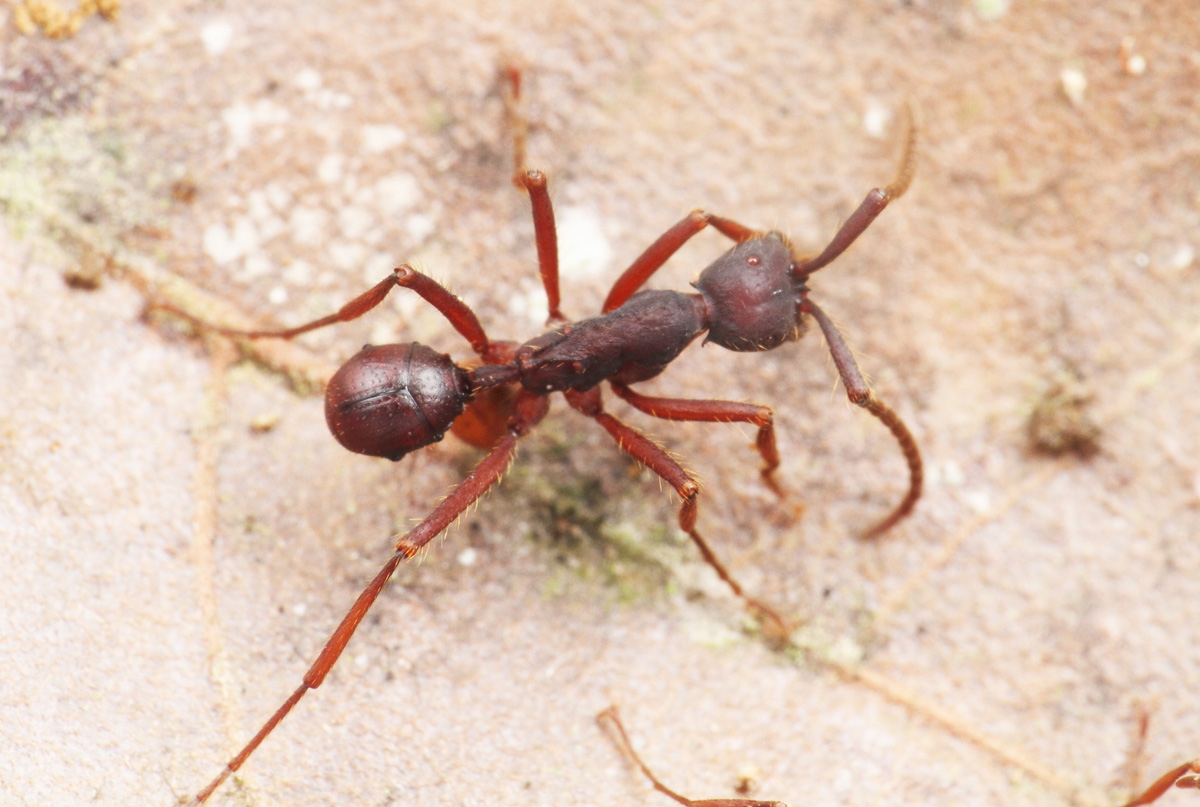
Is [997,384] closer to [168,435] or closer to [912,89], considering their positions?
[912,89]

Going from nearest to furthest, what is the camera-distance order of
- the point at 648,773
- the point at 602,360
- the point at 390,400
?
1. the point at 648,773
2. the point at 390,400
3. the point at 602,360

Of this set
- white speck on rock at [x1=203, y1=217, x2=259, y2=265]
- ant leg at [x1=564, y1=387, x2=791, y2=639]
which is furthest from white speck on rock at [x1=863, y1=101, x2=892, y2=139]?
white speck on rock at [x1=203, y1=217, x2=259, y2=265]

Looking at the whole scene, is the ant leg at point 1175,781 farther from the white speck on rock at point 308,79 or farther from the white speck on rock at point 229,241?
the white speck on rock at point 308,79

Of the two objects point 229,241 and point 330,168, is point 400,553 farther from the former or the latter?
point 330,168

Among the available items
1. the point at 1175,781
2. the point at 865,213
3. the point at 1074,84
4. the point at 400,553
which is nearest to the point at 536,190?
the point at 865,213

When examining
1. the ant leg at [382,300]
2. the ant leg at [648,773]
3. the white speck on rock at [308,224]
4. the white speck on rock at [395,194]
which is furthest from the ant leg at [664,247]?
the ant leg at [648,773]
